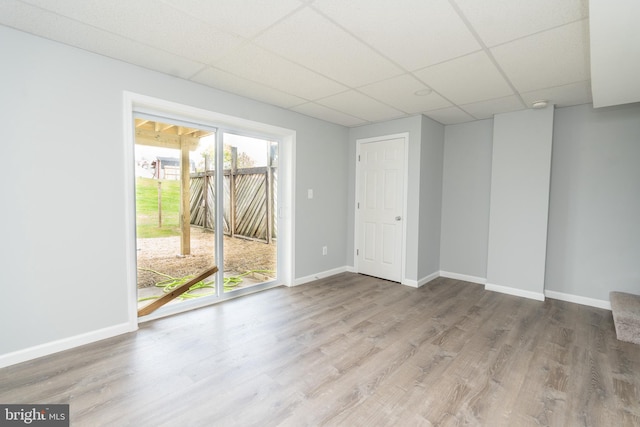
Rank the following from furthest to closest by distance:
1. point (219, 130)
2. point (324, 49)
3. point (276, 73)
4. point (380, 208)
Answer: point (380, 208)
point (219, 130)
point (276, 73)
point (324, 49)

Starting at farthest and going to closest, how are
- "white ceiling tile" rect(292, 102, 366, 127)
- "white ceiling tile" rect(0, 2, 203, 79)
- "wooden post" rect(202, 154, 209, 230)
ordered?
1. "white ceiling tile" rect(292, 102, 366, 127)
2. "wooden post" rect(202, 154, 209, 230)
3. "white ceiling tile" rect(0, 2, 203, 79)

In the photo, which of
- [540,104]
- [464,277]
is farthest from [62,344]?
[540,104]

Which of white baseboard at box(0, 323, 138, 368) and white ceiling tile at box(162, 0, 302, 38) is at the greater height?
white ceiling tile at box(162, 0, 302, 38)

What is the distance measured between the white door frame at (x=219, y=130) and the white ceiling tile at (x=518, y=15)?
2435 millimetres

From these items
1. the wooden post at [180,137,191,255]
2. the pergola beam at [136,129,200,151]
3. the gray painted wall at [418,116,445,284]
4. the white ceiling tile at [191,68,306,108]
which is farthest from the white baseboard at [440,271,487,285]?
the pergola beam at [136,129,200,151]

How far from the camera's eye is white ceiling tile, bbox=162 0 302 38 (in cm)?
174

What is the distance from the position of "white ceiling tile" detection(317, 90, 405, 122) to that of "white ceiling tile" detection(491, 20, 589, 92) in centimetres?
137

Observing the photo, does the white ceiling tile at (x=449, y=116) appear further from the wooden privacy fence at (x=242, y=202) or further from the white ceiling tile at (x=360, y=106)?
the wooden privacy fence at (x=242, y=202)

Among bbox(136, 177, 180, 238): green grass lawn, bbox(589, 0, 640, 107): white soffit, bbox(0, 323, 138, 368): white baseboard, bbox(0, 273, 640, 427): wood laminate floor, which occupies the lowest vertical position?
bbox(0, 273, 640, 427): wood laminate floor

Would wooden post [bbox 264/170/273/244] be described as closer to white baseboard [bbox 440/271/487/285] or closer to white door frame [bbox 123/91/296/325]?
white door frame [bbox 123/91/296/325]

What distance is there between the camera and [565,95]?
3131mm

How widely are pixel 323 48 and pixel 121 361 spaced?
2.85 metres

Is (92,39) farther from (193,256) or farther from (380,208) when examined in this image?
(380,208)

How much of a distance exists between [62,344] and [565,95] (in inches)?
210
